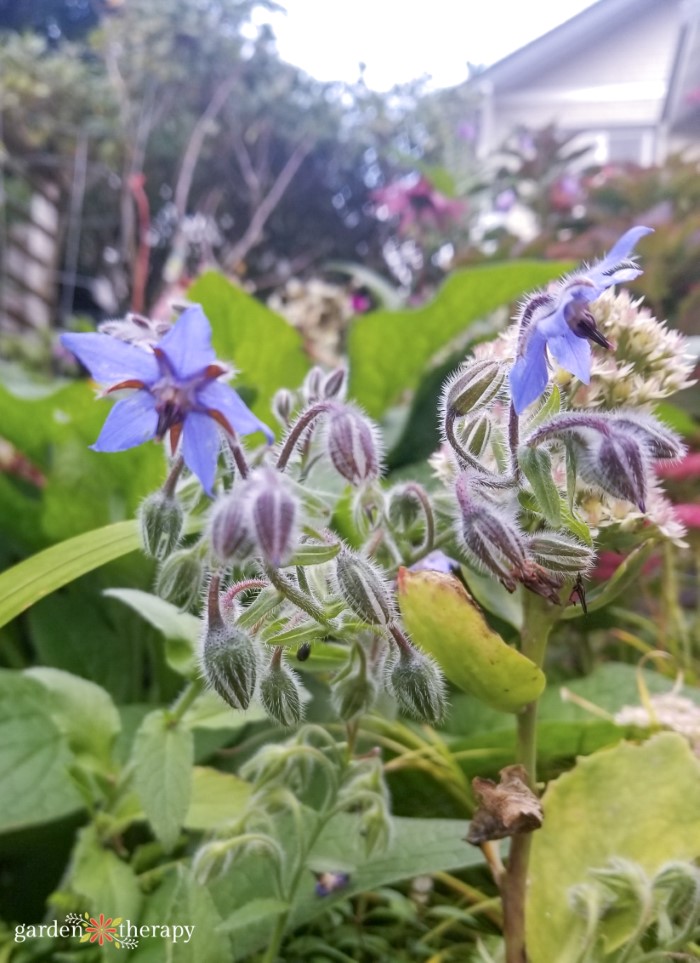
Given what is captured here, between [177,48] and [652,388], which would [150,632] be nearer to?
[652,388]

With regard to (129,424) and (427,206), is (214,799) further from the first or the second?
(427,206)

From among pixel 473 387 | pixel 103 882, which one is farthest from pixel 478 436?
pixel 103 882

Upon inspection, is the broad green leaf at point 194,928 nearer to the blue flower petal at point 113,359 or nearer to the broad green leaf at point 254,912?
the broad green leaf at point 254,912

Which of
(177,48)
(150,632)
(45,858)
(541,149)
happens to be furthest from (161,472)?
(177,48)

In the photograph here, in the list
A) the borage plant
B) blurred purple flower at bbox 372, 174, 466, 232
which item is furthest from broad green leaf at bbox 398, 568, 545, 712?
blurred purple flower at bbox 372, 174, 466, 232

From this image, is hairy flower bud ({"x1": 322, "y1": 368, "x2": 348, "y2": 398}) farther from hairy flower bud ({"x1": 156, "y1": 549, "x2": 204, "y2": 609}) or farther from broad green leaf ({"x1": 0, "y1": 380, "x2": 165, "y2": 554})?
broad green leaf ({"x1": 0, "y1": 380, "x2": 165, "y2": 554})
